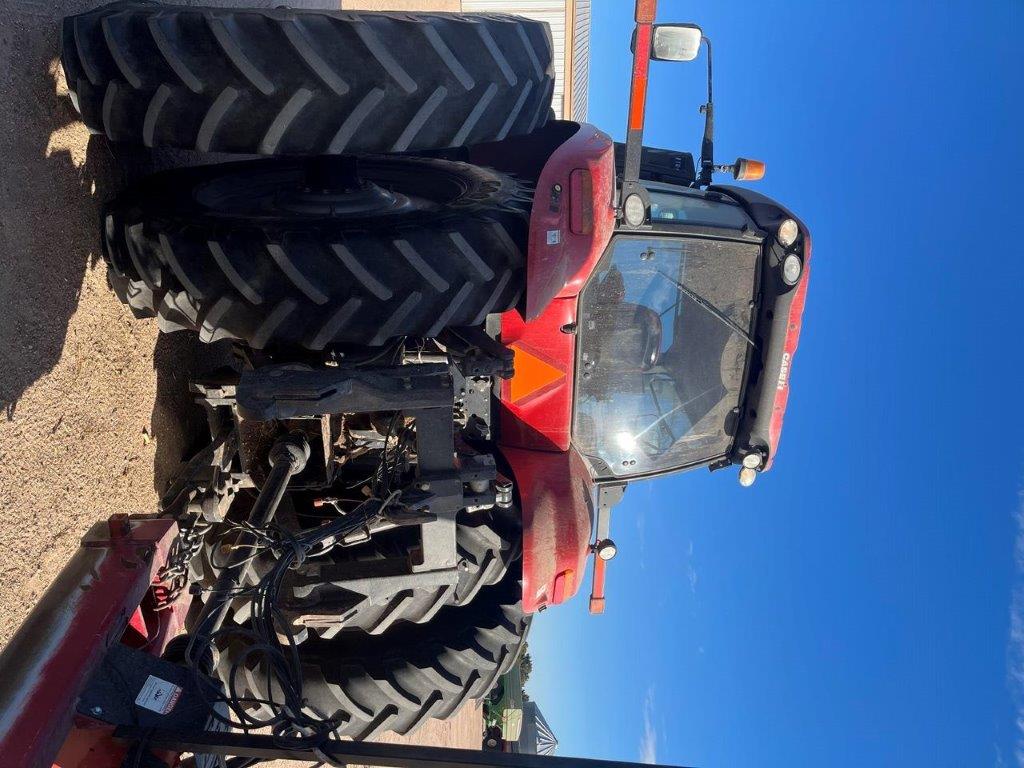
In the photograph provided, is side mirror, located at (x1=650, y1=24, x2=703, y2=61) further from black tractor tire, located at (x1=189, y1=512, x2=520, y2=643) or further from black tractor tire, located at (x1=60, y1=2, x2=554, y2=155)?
black tractor tire, located at (x1=189, y1=512, x2=520, y2=643)

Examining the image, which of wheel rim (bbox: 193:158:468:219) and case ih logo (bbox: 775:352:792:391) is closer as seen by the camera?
wheel rim (bbox: 193:158:468:219)

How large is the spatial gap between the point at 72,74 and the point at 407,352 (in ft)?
4.66

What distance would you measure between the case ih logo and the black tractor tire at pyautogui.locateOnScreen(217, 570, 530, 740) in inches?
58.4

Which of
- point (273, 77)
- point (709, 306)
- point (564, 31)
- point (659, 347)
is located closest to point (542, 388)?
point (659, 347)

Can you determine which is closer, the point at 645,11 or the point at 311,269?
the point at 311,269

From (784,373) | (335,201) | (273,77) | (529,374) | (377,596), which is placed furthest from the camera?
(784,373)

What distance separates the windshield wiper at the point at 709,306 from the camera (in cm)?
351

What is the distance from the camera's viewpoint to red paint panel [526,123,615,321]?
289 centimetres

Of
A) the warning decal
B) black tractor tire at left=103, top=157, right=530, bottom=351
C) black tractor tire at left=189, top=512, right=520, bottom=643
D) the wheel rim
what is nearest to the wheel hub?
the wheel rim

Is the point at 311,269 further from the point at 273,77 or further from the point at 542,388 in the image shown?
the point at 542,388

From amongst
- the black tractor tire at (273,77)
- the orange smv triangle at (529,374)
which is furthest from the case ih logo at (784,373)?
the black tractor tire at (273,77)

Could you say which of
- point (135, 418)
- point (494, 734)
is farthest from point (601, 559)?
point (494, 734)

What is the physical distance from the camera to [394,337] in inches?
112

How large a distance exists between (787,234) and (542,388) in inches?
49.9
